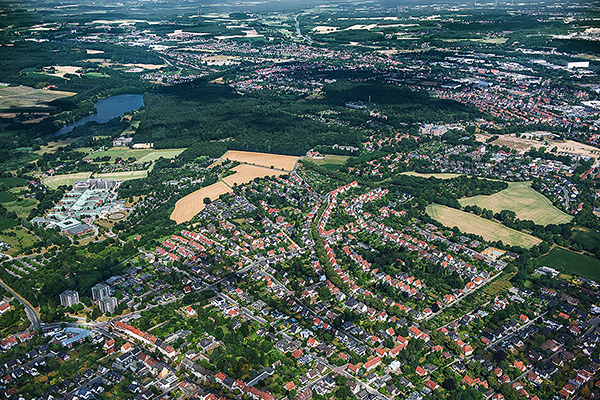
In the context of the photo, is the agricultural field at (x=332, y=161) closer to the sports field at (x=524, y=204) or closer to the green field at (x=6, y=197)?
the sports field at (x=524, y=204)

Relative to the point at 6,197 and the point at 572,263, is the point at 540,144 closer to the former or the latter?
the point at 572,263

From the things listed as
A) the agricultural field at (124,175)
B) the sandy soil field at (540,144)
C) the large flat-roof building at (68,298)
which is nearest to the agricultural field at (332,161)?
the agricultural field at (124,175)

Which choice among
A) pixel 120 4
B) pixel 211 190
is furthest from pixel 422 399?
pixel 120 4

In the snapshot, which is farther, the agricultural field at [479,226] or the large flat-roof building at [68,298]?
the agricultural field at [479,226]

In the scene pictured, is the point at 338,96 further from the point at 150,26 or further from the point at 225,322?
the point at 150,26

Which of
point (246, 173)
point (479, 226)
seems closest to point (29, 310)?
point (246, 173)

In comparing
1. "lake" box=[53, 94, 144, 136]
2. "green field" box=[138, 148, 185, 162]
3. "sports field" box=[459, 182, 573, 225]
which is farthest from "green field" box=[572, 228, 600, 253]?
"lake" box=[53, 94, 144, 136]
